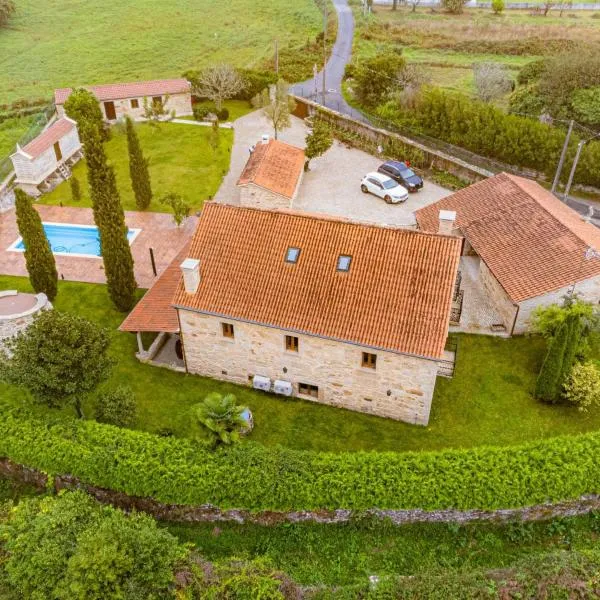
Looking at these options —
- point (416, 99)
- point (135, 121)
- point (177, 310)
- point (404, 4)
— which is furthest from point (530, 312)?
point (404, 4)

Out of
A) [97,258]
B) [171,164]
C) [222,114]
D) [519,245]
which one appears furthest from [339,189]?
[97,258]

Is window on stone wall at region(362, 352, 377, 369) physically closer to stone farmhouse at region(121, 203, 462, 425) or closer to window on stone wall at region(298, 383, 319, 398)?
stone farmhouse at region(121, 203, 462, 425)

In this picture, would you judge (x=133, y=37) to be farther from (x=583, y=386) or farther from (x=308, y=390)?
(x=583, y=386)

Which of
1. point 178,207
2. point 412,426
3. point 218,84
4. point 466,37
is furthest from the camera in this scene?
point 466,37

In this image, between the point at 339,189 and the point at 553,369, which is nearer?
the point at 553,369

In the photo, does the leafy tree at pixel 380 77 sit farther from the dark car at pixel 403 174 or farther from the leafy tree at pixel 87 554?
the leafy tree at pixel 87 554
